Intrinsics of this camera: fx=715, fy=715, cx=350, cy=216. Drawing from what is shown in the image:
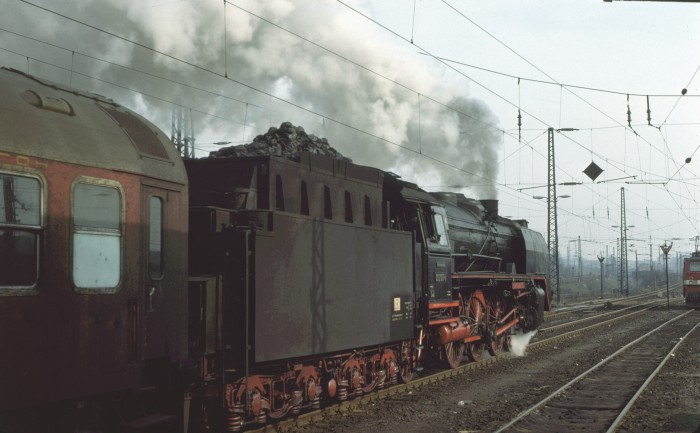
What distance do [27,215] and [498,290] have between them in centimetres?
1421

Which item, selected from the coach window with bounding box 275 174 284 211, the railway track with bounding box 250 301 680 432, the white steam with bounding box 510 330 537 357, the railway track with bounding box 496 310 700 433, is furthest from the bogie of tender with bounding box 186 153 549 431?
the white steam with bounding box 510 330 537 357

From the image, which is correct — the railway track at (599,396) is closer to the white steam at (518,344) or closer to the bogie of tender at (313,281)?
the white steam at (518,344)

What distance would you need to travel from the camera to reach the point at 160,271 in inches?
267

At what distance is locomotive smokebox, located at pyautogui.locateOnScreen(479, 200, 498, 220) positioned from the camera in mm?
18625

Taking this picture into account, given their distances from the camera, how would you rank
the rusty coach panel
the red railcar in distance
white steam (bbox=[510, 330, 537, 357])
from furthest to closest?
the red railcar in distance, white steam (bbox=[510, 330, 537, 357]), the rusty coach panel

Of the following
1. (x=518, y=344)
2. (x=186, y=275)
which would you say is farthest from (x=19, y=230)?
(x=518, y=344)

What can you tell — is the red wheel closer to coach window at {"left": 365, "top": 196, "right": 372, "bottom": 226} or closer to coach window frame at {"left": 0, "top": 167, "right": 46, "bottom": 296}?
coach window at {"left": 365, "top": 196, "right": 372, "bottom": 226}

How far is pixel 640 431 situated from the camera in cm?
951

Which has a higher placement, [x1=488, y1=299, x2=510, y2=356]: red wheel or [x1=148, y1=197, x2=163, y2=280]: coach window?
[x1=148, y1=197, x2=163, y2=280]: coach window

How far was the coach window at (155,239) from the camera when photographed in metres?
6.66

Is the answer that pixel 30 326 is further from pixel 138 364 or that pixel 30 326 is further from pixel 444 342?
pixel 444 342

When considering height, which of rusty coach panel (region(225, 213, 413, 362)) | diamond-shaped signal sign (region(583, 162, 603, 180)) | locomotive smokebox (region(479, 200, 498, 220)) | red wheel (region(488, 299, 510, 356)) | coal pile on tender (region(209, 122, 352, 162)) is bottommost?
red wheel (region(488, 299, 510, 356))

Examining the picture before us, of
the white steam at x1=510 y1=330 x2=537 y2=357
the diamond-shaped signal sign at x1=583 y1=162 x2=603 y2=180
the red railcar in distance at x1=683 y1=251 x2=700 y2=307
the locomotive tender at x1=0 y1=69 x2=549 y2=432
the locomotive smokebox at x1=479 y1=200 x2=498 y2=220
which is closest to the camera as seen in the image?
the locomotive tender at x1=0 y1=69 x2=549 y2=432

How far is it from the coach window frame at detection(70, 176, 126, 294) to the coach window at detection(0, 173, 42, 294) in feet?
1.13
